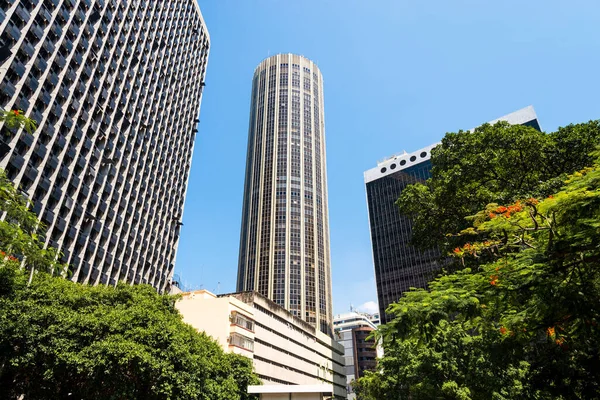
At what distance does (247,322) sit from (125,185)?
21.4m

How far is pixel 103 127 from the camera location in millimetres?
42750

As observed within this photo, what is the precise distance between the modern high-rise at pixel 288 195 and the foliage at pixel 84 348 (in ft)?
229

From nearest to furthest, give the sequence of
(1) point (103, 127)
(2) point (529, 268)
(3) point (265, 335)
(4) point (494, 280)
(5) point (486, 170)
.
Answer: (2) point (529, 268)
(4) point (494, 280)
(5) point (486, 170)
(1) point (103, 127)
(3) point (265, 335)

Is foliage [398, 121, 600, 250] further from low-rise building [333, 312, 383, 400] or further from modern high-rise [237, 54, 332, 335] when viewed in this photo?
low-rise building [333, 312, 383, 400]

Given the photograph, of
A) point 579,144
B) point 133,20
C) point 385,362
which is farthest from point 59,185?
point 579,144

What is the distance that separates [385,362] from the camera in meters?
28.8

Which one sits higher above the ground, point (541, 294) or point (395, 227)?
point (395, 227)

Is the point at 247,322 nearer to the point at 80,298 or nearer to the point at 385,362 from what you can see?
the point at 385,362

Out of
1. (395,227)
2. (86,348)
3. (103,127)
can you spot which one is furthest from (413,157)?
(86,348)

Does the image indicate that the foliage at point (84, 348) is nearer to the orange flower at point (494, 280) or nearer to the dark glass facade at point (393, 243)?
the orange flower at point (494, 280)

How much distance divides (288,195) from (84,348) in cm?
8509

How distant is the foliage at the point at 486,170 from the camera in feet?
50.1

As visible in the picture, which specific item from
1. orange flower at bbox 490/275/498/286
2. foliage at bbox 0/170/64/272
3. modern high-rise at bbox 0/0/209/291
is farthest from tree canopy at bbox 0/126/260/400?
modern high-rise at bbox 0/0/209/291

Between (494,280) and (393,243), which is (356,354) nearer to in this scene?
(393,243)
